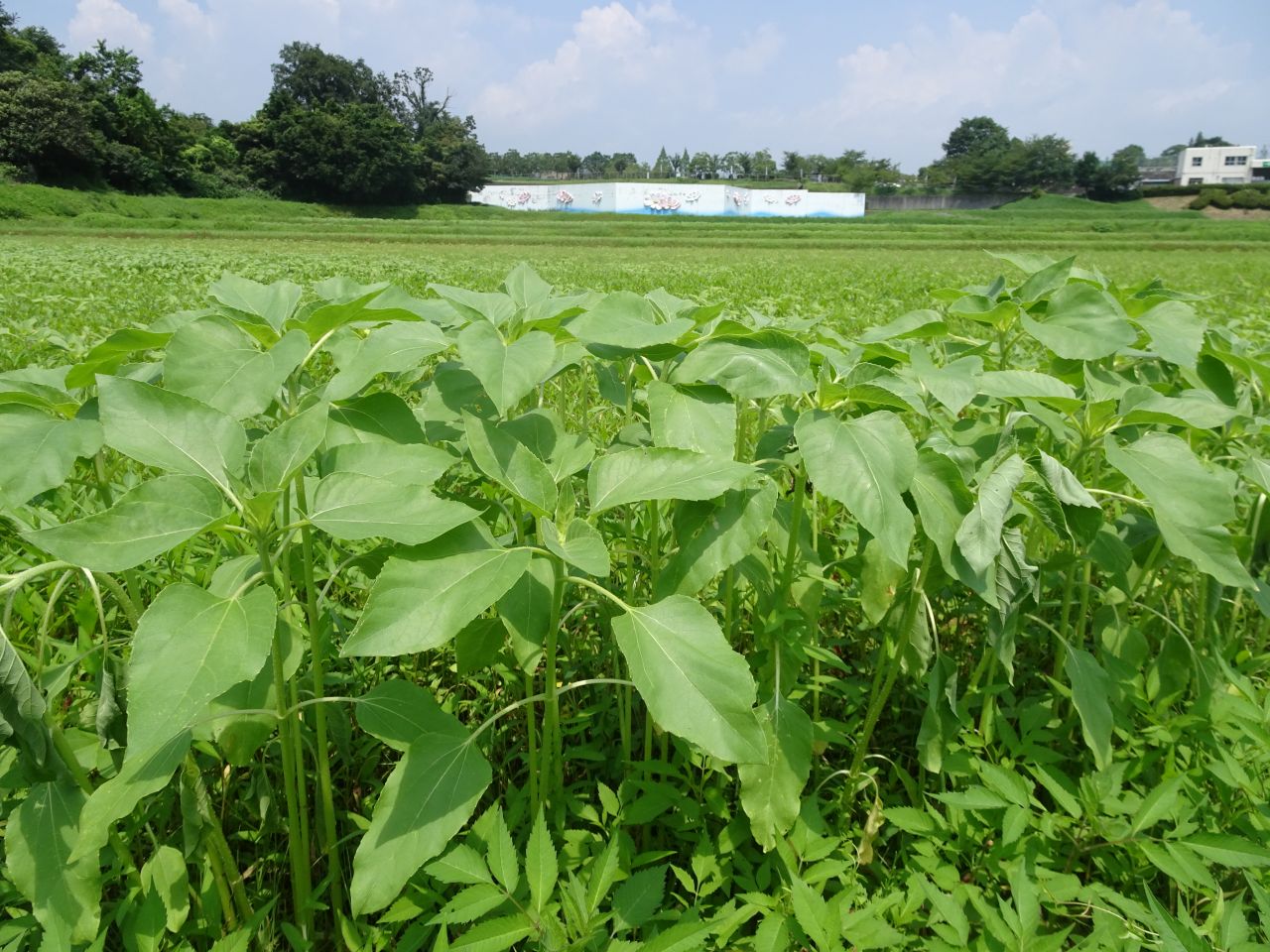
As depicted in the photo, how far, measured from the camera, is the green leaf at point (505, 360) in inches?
36.0

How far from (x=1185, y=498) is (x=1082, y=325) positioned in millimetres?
360

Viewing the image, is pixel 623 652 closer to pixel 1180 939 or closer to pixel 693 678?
pixel 693 678

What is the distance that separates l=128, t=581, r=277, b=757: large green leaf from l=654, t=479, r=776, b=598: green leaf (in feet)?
1.59

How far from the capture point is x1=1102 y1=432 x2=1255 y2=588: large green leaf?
3.22 ft

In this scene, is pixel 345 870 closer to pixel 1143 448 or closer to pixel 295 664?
pixel 295 664

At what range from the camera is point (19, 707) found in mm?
789

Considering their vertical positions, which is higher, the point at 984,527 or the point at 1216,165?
the point at 1216,165

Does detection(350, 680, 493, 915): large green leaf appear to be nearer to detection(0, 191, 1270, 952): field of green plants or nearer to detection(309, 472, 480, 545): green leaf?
detection(0, 191, 1270, 952): field of green plants

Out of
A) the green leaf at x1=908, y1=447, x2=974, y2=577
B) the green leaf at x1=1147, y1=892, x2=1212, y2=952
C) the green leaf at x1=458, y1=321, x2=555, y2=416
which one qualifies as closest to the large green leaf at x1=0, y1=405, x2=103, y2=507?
the green leaf at x1=458, y1=321, x2=555, y2=416

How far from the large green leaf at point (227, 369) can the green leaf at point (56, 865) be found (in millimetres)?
479

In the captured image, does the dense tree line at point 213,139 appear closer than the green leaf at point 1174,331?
No

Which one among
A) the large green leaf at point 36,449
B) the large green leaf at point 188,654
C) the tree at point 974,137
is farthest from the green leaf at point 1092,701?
the tree at point 974,137

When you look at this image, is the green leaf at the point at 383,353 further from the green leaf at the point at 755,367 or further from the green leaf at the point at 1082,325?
the green leaf at the point at 1082,325

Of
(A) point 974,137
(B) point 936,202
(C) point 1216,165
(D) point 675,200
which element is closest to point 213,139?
(D) point 675,200
